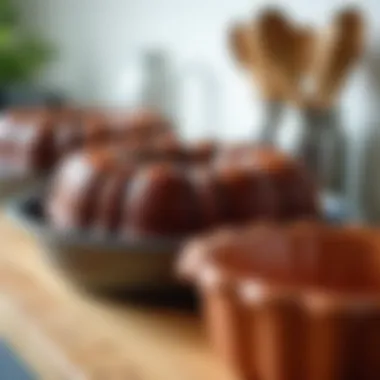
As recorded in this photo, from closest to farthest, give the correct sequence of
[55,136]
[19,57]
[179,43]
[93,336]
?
[93,336] → [55,136] → [179,43] → [19,57]

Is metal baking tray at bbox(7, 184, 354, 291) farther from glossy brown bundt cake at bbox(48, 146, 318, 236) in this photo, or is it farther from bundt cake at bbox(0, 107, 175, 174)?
bundt cake at bbox(0, 107, 175, 174)

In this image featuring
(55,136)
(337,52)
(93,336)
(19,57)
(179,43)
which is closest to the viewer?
(93,336)

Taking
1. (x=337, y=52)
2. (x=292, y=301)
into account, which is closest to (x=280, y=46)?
(x=337, y=52)

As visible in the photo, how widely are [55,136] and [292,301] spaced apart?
671mm

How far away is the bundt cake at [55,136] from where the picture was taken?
1.22 meters

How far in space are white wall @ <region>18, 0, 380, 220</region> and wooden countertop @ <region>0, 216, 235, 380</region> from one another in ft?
0.96

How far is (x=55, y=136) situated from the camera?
1.23 meters

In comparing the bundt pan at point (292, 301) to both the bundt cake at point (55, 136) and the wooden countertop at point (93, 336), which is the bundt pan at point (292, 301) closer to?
the wooden countertop at point (93, 336)

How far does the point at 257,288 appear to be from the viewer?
618 millimetres

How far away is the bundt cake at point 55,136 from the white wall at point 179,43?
0.10 m

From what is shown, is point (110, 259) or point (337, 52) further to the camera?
point (337, 52)

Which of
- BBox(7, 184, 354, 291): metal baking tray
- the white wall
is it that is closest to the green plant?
the white wall

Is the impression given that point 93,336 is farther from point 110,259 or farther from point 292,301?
point 292,301

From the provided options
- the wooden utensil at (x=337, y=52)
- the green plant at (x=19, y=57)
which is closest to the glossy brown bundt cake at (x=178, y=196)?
the wooden utensil at (x=337, y=52)
